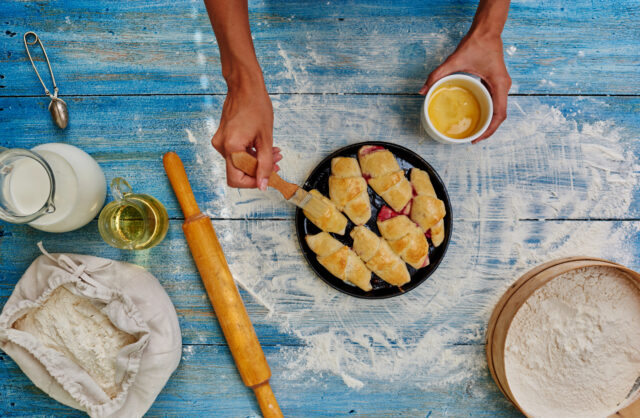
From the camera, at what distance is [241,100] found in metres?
0.85

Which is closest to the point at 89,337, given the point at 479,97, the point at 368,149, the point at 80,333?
the point at 80,333

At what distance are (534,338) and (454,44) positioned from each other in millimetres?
807

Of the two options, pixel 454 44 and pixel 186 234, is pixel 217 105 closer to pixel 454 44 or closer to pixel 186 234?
pixel 186 234

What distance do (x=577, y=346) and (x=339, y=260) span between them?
0.62 meters

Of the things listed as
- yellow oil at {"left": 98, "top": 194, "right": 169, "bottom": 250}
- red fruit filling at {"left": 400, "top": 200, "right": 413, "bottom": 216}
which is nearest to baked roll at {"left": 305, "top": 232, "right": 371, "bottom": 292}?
red fruit filling at {"left": 400, "top": 200, "right": 413, "bottom": 216}

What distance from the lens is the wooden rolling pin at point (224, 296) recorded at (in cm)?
102

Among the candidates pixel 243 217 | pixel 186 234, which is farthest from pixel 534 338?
pixel 186 234

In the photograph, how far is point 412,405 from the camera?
108 cm

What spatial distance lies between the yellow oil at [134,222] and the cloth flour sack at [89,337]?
0.29 feet

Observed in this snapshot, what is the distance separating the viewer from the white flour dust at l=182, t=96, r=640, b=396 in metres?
1.08

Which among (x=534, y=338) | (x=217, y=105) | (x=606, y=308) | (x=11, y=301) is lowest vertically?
(x=11, y=301)

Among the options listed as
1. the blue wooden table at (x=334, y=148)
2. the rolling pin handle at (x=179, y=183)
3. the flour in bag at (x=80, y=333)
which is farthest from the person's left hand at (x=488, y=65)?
the flour in bag at (x=80, y=333)

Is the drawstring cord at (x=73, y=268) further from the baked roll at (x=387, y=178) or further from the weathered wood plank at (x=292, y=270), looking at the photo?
the baked roll at (x=387, y=178)

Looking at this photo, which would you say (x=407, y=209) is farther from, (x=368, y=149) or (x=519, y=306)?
(x=519, y=306)
